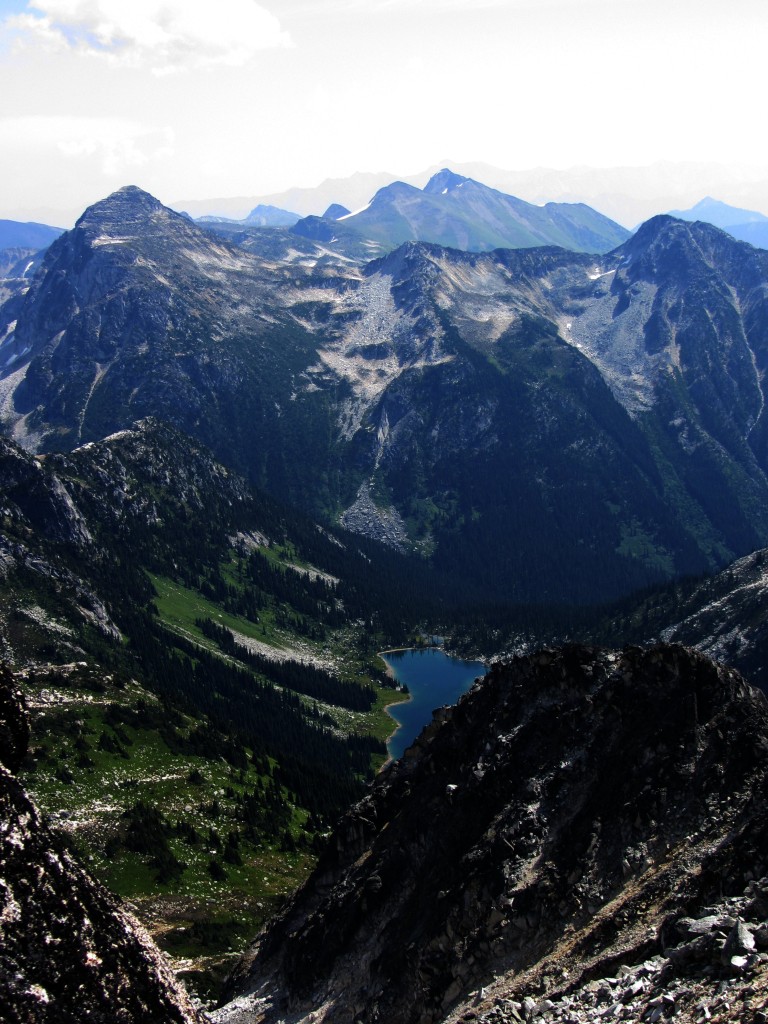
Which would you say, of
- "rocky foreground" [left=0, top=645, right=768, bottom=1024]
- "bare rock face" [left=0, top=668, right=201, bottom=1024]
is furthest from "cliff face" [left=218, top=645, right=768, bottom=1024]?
"bare rock face" [left=0, top=668, right=201, bottom=1024]

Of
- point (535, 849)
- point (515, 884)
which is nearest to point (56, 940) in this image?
point (515, 884)

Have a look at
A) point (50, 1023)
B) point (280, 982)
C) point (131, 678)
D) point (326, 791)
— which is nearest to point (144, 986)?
point (50, 1023)

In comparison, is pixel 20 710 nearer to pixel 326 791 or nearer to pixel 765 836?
pixel 765 836

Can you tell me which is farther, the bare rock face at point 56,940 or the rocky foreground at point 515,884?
the rocky foreground at point 515,884

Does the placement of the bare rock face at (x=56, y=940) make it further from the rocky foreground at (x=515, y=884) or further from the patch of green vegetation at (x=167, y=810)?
the patch of green vegetation at (x=167, y=810)

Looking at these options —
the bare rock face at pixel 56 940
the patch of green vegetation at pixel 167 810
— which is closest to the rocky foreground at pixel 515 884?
the bare rock face at pixel 56 940

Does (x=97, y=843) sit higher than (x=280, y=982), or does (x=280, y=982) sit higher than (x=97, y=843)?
(x=280, y=982)

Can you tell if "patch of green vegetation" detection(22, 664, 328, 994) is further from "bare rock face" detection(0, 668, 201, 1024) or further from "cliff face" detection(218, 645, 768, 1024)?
"bare rock face" detection(0, 668, 201, 1024)
